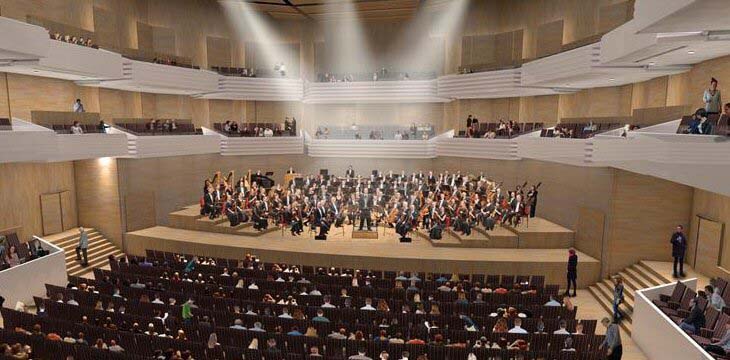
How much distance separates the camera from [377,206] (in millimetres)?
18172

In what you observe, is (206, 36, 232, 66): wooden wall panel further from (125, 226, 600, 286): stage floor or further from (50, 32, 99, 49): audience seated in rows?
(125, 226, 600, 286): stage floor

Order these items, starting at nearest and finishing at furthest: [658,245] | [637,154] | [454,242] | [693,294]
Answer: [693,294] < [637,154] < [658,245] < [454,242]

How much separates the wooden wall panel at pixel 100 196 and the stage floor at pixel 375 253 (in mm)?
1270

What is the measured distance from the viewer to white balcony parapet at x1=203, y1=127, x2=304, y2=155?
2234 cm

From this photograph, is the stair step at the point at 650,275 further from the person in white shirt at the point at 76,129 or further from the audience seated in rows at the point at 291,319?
the person in white shirt at the point at 76,129

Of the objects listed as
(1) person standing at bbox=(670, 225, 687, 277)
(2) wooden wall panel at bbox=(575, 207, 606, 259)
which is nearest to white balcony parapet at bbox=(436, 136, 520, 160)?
(2) wooden wall panel at bbox=(575, 207, 606, 259)

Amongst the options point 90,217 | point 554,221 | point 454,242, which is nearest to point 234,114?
point 90,217

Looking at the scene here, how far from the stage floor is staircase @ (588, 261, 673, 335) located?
0.70 m

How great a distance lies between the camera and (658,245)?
1320 cm

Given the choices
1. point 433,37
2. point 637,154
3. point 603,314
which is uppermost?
point 433,37

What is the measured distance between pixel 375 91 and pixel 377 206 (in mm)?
8404

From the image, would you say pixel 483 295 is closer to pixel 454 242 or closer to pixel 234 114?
pixel 454 242

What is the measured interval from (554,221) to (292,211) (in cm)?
1033

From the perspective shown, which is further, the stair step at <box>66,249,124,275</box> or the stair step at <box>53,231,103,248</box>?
the stair step at <box>53,231,103,248</box>
